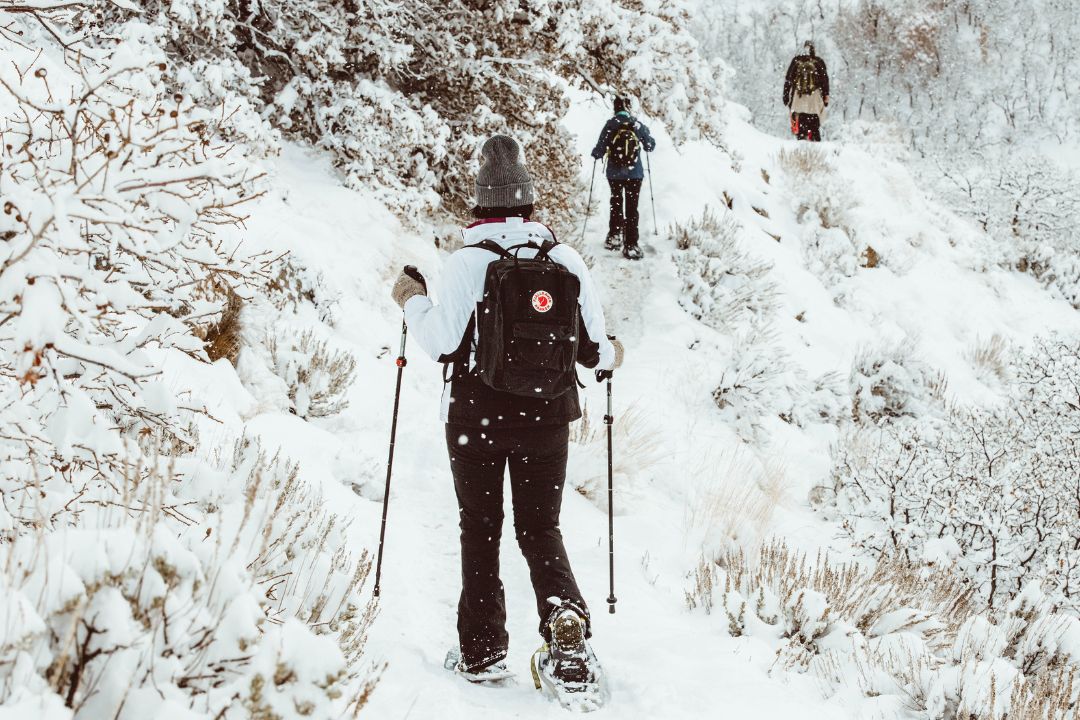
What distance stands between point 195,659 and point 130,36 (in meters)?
6.14

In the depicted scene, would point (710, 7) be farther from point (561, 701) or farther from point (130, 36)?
point (561, 701)

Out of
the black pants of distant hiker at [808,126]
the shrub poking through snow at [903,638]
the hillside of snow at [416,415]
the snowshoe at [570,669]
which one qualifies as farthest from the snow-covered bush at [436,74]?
the black pants of distant hiker at [808,126]

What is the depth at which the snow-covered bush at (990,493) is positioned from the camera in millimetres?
5203

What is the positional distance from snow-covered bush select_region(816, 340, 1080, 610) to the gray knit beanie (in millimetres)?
4119

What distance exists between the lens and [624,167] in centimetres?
974

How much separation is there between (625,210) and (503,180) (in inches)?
296

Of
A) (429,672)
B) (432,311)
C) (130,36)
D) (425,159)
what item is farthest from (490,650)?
(425,159)

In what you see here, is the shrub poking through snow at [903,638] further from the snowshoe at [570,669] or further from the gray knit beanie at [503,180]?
the gray knit beanie at [503,180]

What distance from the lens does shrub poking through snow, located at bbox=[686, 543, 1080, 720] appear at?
9.48ft

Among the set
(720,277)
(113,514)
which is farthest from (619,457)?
(720,277)

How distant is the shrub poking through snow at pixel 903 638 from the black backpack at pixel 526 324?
173cm

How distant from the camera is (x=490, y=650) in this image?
9.74 feet

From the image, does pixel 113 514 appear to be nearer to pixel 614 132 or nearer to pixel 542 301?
pixel 542 301

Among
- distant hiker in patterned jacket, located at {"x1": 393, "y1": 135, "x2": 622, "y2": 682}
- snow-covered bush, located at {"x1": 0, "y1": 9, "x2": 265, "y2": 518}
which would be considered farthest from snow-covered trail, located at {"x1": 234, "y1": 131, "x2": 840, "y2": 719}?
snow-covered bush, located at {"x1": 0, "y1": 9, "x2": 265, "y2": 518}
